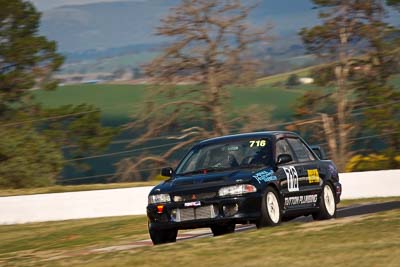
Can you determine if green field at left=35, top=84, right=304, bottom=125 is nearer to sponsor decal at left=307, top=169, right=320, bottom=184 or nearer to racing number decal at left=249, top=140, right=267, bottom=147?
sponsor decal at left=307, top=169, right=320, bottom=184

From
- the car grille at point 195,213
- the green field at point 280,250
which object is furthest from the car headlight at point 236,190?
the green field at point 280,250

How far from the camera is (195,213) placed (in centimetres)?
1483

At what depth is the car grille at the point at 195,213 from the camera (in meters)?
14.8

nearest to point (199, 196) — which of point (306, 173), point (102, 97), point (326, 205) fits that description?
point (306, 173)

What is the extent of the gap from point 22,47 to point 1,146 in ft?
34.3

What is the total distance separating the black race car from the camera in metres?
14.8

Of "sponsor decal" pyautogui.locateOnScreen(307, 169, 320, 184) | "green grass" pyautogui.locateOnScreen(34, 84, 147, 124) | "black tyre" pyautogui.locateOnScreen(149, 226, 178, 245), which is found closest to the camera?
"black tyre" pyautogui.locateOnScreen(149, 226, 178, 245)

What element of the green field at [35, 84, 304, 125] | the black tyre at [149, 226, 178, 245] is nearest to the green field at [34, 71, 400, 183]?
the green field at [35, 84, 304, 125]

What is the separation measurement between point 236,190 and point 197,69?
3604 cm

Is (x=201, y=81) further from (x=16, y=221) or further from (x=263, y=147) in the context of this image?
(x=263, y=147)

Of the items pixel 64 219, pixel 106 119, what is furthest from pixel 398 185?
pixel 106 119

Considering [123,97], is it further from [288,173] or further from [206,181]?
[206,181]

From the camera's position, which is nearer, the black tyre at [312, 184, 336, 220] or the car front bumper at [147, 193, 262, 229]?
the car front bumper at [147, 193, 262, 229]

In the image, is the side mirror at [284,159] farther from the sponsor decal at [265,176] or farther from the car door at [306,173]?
the car door at [306,173]
